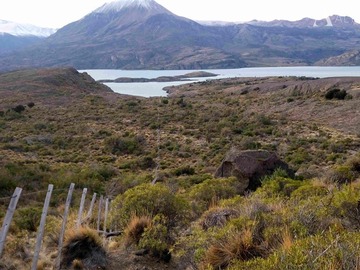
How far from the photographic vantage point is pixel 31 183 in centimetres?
1794

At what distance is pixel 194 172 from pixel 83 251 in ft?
47.5

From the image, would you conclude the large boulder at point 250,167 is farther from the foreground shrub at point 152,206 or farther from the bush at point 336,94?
the bush at point 336,94

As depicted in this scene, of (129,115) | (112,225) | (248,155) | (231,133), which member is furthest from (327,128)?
(112,225)

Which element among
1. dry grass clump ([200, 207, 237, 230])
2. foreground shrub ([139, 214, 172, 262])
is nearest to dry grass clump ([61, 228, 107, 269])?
foreground shrub ([139, 214, 172, 262])

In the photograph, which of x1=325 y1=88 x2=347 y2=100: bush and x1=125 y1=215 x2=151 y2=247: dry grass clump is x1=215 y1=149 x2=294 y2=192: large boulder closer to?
x1=125 y1=215 x2=151 y2=247: dry grass clump

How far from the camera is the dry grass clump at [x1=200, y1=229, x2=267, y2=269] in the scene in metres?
5.80

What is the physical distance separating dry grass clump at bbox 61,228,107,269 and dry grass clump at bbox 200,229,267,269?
2.36 m

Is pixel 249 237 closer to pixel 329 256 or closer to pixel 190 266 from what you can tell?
pixel 190 266

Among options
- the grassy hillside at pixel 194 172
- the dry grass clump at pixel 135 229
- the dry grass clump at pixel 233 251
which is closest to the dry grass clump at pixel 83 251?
the grassy hillside at pixel 194 172

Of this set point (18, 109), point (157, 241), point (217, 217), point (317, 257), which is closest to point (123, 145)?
point (217, 217)

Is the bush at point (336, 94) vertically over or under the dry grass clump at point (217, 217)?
under

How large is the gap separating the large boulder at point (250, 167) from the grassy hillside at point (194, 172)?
746mm

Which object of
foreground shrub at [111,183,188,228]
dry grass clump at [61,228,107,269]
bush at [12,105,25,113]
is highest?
foreground shrub at [111,183,188,228]

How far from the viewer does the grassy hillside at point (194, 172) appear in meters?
6.04
